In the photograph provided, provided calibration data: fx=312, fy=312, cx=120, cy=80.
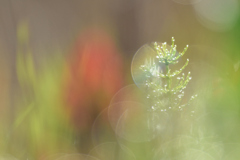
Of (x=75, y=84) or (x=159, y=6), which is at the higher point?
(x=159, y=6)

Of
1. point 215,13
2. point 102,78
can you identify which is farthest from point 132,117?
point 215,13

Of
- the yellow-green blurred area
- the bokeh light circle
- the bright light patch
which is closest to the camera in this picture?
the yellow-green blurred area

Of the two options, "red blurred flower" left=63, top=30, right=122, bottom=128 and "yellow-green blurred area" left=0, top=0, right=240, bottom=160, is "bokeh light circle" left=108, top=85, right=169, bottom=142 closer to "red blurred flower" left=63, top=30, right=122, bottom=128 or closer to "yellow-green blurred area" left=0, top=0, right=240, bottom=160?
"yellow-green blurred area" left=0, top=0, right=240, bottom=160

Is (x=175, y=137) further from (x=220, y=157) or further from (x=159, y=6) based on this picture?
(x=159, y=6)

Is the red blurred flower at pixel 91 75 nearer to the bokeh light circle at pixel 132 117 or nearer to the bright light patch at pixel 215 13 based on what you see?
the bokeh light circle at pixel 132 117

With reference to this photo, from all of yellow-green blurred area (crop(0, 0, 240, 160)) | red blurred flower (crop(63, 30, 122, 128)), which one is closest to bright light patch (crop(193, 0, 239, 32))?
yellow-green blurred area (crop(0, 0, 240, 160))

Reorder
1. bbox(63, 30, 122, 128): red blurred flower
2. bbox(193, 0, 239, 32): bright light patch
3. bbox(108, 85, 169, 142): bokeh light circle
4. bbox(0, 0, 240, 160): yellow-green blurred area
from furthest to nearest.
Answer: bbox(63, 30, 122, 128): red blurred flower < bbox(108, 85, 169, 142): bokeh light circle < bbox(193, 0, 239, 32): bright light patch < bbox(0, 0, 240, 160): yellow-green blurred area

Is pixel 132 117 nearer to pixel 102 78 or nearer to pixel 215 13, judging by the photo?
pixel 102 78

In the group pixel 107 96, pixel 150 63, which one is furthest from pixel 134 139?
pixel 150 63

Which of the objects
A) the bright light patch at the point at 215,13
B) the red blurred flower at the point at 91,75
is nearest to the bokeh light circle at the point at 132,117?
the red blurred flower at the point at 91,75
